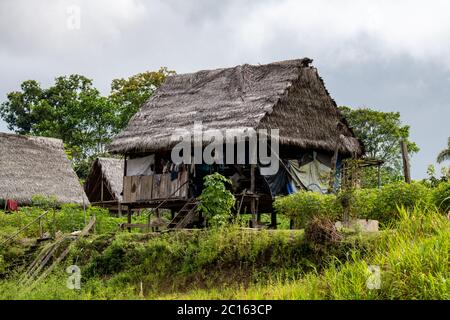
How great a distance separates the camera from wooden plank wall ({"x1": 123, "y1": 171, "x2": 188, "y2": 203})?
19.2 metres

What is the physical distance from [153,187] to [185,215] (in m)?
1.91

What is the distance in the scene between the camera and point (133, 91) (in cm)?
3288

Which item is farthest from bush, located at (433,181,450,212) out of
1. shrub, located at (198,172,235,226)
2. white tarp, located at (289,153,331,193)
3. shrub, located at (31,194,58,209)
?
shrub, located at (31,194,58,209)

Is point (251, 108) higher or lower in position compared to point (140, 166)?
higher

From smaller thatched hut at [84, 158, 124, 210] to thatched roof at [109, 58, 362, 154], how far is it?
32.8 feet

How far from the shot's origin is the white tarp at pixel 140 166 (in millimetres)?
20484

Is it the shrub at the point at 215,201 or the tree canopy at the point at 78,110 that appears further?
the tree canopy at the point at 78,110

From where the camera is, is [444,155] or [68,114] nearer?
[444,155]

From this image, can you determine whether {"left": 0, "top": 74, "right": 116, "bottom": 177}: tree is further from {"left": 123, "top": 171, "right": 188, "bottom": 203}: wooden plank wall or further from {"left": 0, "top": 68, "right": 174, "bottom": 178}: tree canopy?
{"left": 123, "top": 171, "right": 188, "bottom": 203}: wooden plank wall

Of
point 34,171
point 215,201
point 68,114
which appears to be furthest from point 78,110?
point 215,201

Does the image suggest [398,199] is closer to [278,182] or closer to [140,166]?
[278,182]

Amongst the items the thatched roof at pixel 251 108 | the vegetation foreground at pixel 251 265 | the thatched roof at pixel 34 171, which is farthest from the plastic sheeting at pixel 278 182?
the thatched roof at pixel 34 171

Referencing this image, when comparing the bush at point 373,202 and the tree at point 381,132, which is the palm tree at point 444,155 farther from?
the bush at point 373,202
